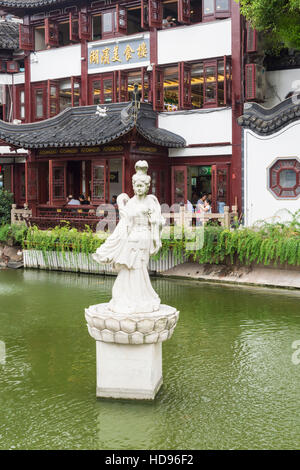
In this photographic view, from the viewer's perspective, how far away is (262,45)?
20.3 meters

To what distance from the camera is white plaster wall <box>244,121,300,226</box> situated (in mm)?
18625

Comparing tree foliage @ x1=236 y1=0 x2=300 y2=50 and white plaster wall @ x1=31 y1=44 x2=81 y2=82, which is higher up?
white plaster wall @ x1=31 y1=44 x2=81 y2=82

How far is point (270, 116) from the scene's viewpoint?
18.9 meters

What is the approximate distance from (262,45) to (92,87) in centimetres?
701

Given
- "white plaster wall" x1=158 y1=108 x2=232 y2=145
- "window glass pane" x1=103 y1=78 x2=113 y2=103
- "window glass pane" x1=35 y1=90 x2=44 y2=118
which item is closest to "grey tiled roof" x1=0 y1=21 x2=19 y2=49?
"window glass pane" x1=35 y1=90 x2=44 y2=118

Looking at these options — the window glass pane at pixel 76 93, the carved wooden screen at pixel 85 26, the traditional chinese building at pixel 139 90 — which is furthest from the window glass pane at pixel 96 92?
the carved wooden screen at pixel 85 26

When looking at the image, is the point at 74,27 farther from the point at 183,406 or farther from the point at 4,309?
the point at 183,406

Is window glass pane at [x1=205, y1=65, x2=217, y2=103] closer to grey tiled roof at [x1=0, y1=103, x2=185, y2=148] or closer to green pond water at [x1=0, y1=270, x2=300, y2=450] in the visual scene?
grey tiled roof at [x1=0, y1=103, x2=185, y2=148]

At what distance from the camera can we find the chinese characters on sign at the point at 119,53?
2253 cm

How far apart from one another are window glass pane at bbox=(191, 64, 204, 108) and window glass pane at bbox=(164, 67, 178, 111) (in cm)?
71

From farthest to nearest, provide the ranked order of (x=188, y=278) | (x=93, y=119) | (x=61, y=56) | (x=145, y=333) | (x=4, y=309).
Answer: (x=61, y=56) < (x=93, y=119) < (x=188, y=278) < (x=4, y=309) < (x=145, y=333)

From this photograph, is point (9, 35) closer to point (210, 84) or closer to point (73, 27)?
point (73, 27)
